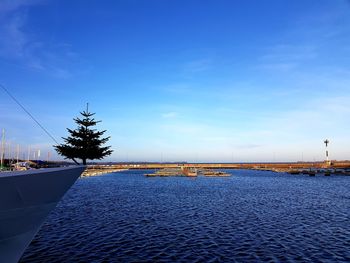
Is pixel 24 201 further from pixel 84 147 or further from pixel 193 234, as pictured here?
pixel 193 234

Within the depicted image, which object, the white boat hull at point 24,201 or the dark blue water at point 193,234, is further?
the dark blue water at point 193,234

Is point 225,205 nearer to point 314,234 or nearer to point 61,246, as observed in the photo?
point 314,234

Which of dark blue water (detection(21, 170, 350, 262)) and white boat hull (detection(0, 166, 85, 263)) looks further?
dark blue water (detection(21, 170, 350, 262))

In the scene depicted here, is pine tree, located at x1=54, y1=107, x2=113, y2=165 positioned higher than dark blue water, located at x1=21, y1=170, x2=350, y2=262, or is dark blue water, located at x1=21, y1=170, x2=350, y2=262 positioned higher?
pine tree, located at x1=54, y1=107, x2=113, y2=165

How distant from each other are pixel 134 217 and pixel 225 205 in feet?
49.6

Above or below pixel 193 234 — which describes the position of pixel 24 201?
above

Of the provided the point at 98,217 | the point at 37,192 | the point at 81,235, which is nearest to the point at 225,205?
the point at 98,217

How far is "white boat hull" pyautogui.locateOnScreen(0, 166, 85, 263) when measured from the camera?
9.97 m

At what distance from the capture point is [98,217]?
109 feet

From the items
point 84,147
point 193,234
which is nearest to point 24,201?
point 84,147

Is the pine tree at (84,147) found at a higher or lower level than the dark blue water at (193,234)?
higher

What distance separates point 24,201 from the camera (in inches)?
420

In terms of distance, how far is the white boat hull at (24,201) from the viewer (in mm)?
9969

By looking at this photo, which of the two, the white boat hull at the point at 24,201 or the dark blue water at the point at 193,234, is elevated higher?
the white boat hull at the point at 24,201
